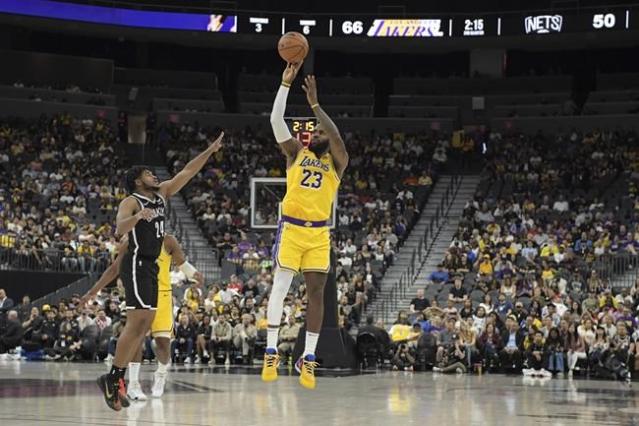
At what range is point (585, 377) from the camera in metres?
18.3

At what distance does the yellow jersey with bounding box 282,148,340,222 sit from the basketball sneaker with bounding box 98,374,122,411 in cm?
223

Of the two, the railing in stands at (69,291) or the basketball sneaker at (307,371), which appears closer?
the basketball sneaker at (307,371)

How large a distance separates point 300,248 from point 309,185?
539 mm

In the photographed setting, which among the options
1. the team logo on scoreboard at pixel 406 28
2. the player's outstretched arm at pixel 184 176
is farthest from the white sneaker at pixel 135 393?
the team logo on scoreboard at pixel 406 28

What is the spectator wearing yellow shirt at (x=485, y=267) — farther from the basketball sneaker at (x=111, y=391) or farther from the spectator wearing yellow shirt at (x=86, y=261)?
the basketball sneaker at (x=111, y=391)

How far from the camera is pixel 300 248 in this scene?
8.73 meters

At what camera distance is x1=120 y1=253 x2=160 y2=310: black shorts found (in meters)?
9.53

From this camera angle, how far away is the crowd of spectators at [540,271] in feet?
62.3

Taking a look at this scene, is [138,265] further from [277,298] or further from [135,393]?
[135,393]

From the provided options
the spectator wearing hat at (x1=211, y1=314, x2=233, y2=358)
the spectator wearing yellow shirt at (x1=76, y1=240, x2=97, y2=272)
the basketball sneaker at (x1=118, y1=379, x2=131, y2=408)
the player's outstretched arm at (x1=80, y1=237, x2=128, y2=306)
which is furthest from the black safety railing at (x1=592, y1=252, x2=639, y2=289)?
the basketball sneaker at (x1=118, y1=379, x2=131, y2=408)

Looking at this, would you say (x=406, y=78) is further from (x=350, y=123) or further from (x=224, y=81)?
(x=224, y=81)

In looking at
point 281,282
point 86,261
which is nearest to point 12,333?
point 86,261

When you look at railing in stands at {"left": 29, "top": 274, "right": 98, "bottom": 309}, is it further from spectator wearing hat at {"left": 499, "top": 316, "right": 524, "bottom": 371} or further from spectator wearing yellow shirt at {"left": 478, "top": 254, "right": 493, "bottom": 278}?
spectator wearing hat at {"left": 499, "top": 316, "right": 524, "bottom": 371}

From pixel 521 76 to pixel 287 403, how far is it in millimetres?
28721
